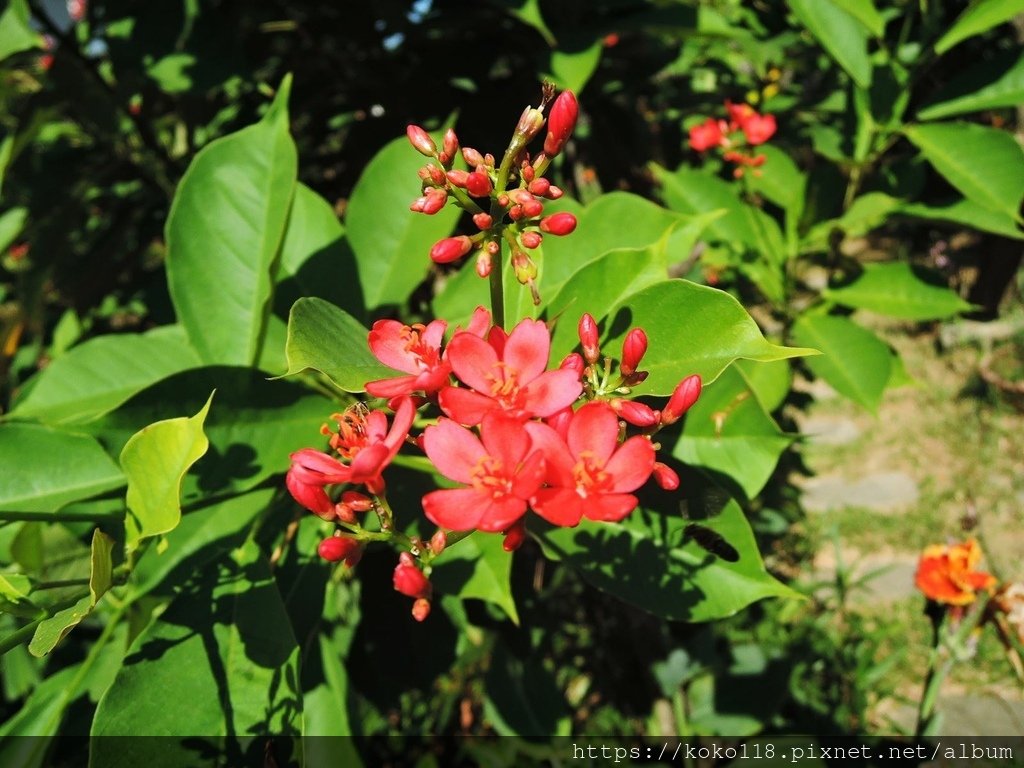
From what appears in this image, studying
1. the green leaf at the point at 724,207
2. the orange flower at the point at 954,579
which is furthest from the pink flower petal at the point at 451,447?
the orange flower at the point at 954,579

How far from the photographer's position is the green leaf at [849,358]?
62.8 inches

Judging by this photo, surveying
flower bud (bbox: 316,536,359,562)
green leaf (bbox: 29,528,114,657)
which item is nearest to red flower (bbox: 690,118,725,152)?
flower bud (bbox: 316,536,359,562)

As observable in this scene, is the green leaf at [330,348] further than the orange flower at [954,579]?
No

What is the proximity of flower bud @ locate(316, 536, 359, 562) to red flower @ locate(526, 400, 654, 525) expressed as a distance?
25 cm

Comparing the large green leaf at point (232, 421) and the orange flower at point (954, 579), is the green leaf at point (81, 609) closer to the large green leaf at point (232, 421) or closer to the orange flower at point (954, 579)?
the large green leaf at point (232, 421)

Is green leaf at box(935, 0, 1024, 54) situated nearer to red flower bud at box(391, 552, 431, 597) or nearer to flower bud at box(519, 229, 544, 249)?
flower bud at box(519, 229, 544, 249)

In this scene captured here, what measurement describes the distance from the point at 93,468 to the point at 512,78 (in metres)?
1.39

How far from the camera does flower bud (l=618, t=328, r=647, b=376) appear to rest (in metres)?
0.86

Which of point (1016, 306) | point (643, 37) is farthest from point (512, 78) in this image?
point (1016, 306)

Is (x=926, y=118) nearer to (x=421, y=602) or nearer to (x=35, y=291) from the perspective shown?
(x=421, y=602)

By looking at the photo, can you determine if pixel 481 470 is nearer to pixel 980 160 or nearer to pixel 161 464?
pixel 161 464

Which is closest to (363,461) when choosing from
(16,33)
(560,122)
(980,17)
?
(560,122)

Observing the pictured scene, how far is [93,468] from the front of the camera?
1112 millimetres

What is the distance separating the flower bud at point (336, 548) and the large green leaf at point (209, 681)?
19cm
